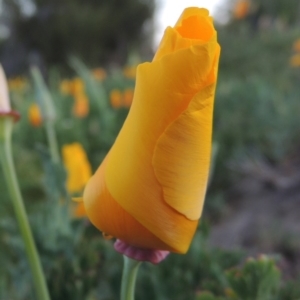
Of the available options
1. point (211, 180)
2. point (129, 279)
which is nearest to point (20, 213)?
point (129, 279)

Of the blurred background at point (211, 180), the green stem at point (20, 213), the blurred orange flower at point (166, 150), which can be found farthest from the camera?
the blurred background at point (211, 180)

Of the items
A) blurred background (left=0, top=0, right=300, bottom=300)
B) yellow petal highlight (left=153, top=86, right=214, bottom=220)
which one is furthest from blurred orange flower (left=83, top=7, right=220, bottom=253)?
blurred background (left=0, top=0, right=300, bottom=300)

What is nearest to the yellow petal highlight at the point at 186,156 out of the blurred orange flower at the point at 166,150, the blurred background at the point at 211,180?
the blurred orange flower at the point at 166,150

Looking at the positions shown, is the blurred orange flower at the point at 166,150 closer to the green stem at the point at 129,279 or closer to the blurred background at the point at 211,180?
the green stem at the point at 129,279

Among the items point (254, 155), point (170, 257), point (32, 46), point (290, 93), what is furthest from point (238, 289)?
point (32, 46)

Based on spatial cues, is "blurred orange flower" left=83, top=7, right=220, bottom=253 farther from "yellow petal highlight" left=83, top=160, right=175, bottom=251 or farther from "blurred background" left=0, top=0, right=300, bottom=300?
"blurred background" left=0, top=0, right=300, bottom=300

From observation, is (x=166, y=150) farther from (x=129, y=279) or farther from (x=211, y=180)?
(x=211, y=180)
